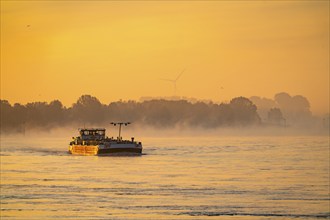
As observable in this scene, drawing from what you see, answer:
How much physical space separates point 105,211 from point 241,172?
53.3m

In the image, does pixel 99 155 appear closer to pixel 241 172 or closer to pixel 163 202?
pixel 241 172

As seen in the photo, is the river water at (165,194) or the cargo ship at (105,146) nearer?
the river water at (165,194)

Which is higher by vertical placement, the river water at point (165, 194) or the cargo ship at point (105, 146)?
the cargo ship at point (105, 146)

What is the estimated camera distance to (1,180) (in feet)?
322

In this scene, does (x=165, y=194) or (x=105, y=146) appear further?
(x=105, y=146)

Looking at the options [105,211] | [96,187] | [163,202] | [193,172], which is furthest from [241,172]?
[105,211]

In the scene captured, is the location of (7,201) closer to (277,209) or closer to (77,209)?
(77,209)

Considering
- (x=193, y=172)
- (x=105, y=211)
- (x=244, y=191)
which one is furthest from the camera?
(x=193, y=172)

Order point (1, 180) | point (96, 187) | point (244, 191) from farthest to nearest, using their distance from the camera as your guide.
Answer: point (1, 180) → point (96, 187) → point (244, 191)

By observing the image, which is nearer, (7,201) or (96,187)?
(7,201)

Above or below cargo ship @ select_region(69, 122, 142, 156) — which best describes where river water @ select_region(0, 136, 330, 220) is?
below

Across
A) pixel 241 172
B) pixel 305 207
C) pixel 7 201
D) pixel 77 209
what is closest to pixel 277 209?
pixel 305 207

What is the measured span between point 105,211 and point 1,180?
36900 millimetres

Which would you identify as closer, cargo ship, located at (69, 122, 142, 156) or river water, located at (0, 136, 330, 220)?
river water, located at (0, 136, 330, 220)
